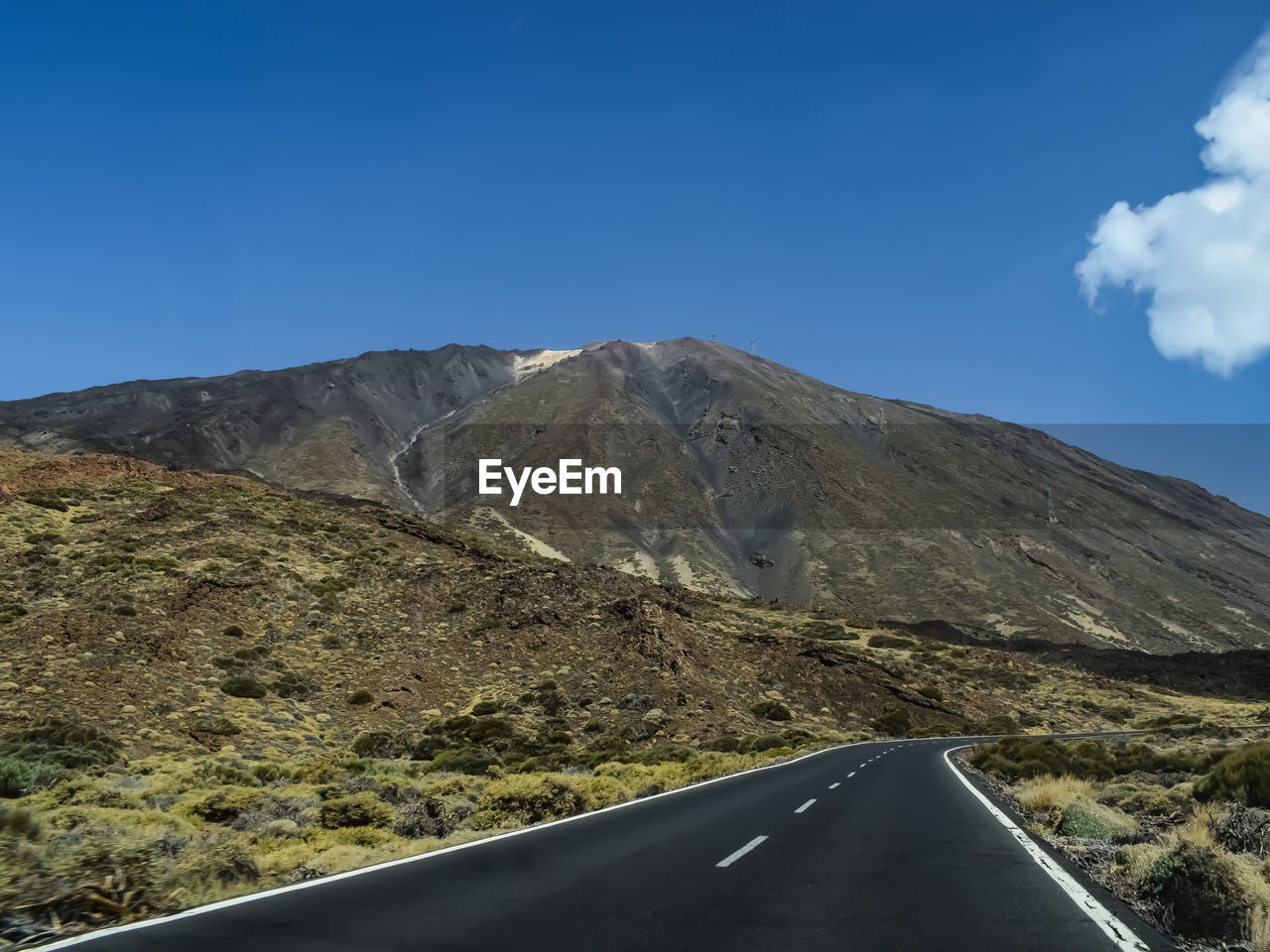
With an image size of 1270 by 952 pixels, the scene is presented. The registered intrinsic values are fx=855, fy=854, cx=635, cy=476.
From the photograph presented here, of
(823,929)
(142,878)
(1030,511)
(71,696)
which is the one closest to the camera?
(823,929)

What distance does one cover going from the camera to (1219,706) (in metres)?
71.4

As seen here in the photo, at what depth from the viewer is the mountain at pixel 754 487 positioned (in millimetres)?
118938

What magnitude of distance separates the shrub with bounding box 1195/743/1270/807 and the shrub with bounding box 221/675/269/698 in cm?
3188

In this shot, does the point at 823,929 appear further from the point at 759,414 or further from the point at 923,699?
the point at 759,414

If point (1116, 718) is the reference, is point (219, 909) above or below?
above

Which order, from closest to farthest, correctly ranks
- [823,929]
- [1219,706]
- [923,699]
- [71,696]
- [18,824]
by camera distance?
[823,929]
[18,824]
[71,696]
[923,699]
[1219,706]

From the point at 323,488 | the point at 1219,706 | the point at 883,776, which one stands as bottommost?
the point at 1219,706

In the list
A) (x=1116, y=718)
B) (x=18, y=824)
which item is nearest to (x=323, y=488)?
(x=1116, y=718)

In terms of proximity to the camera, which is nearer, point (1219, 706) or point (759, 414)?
point (1219, 706)

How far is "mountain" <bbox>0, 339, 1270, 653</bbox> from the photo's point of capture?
390 ft

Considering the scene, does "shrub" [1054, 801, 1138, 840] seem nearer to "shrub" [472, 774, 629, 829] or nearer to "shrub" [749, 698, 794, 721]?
"shrub" [472, 774, 629, 829]

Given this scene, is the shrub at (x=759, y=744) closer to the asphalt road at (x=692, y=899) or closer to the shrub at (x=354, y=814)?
the asphalt road at (x=692, y=899)

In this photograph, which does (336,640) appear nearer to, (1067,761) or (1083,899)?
(1067,761)

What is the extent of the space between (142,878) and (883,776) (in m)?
18.8
